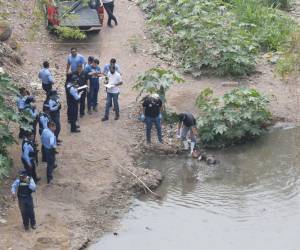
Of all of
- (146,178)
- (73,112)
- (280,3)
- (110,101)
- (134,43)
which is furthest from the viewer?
(280,3)

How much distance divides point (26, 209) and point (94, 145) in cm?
395

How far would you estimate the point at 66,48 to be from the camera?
2156 centimetres

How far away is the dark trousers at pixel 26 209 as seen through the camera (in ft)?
41.1

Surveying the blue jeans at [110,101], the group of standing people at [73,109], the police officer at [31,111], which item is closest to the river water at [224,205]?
the group of standing people at [73,109]

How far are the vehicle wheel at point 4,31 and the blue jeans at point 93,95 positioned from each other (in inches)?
161

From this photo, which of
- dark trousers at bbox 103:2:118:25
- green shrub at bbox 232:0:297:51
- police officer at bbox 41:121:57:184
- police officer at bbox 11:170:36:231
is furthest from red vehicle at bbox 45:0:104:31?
police officer at bbox 11:170:36:231

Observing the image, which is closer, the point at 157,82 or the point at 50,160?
the point at 50,160

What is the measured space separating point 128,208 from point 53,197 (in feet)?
5.02

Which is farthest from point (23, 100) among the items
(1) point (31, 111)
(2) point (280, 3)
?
(2) point (280, 3)

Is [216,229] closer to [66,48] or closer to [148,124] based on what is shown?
[148,124]

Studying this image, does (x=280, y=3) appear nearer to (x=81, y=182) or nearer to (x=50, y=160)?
(x=81, y=182)

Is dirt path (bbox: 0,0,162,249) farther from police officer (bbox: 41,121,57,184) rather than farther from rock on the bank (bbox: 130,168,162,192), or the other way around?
police officer (bbox: 41,121,57,184)

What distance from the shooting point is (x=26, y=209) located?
1260 cm

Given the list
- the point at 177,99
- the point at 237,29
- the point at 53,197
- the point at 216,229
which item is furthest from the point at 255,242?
the point at 237,29
